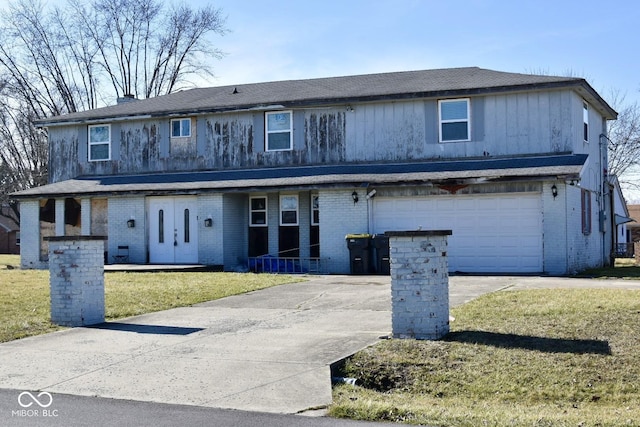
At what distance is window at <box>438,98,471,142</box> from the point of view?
79.4 feet

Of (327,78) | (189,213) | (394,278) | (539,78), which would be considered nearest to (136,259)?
(189,213)

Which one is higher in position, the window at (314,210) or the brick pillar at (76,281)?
the window at (314,210)


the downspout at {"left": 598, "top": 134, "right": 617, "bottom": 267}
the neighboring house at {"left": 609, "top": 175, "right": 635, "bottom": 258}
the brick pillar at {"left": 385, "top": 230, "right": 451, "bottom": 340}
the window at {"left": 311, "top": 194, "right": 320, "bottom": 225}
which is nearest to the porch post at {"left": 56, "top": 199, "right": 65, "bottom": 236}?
the window at {"left": 311, "top": 194, "right": 320, "bottom": 225}

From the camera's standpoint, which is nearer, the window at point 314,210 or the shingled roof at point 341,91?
the shingled roof at point 341,91

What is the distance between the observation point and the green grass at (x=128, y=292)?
13.1 meters

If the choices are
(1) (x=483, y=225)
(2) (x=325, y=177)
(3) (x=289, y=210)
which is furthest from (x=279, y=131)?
(1) (x=483, y=225)

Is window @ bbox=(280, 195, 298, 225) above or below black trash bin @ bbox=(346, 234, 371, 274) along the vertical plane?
above

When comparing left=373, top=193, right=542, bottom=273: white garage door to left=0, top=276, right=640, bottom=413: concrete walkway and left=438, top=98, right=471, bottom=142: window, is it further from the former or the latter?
left=0, top=276, right=640, bottom=413: concrete walkway

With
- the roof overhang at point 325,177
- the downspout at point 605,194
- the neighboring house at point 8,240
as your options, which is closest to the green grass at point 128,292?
the roof overhang at point 325,177

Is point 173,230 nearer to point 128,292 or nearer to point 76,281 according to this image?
point 128,292

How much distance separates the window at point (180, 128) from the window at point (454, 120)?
9378 mm

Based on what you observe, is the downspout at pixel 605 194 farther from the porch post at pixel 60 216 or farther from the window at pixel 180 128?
the porch post at pixel 60 216

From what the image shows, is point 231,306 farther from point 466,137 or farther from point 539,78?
point 539,78

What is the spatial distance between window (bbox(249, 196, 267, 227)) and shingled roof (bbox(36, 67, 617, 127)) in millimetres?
3184
